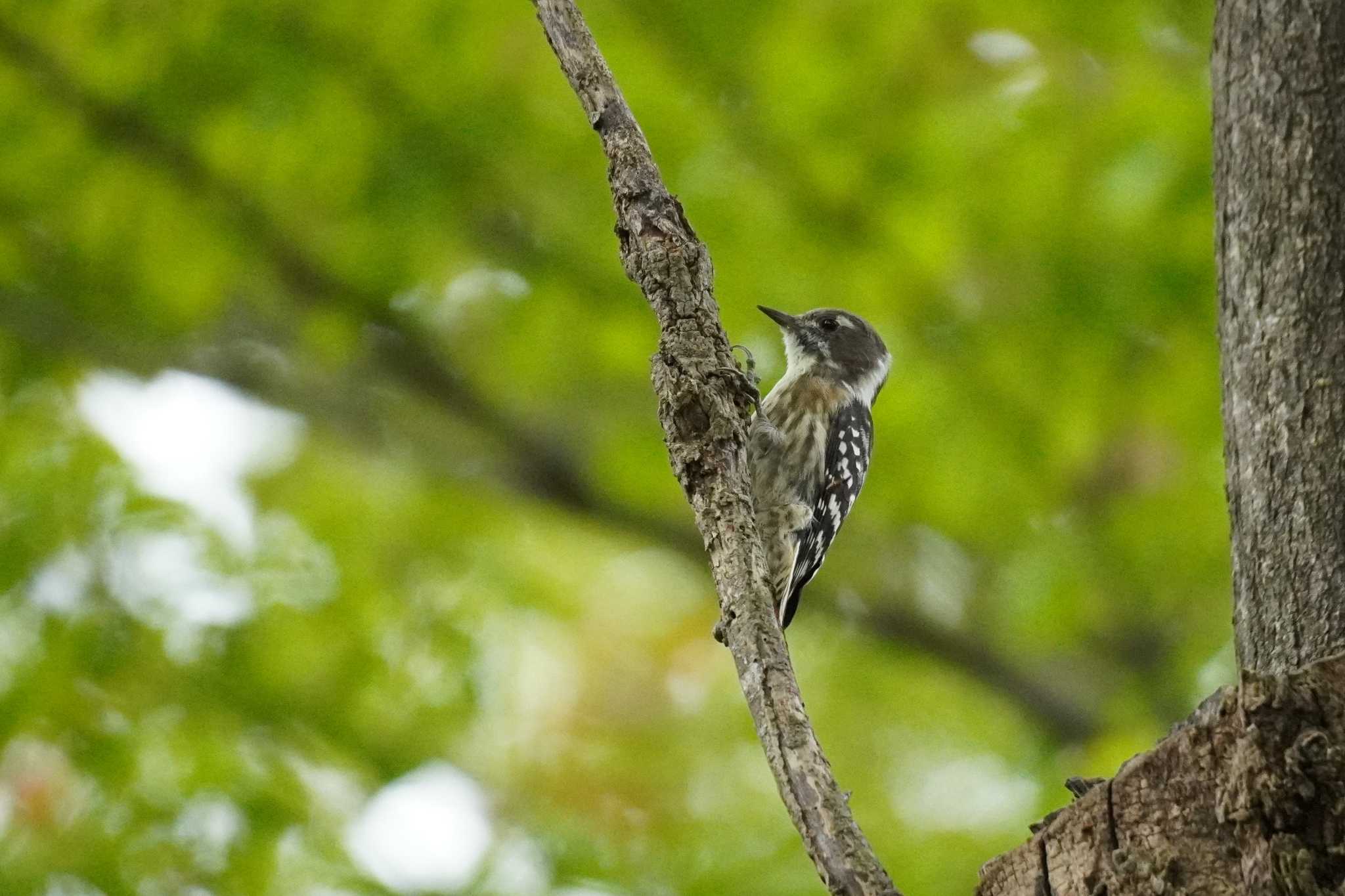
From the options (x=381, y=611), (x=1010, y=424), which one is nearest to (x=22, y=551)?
(x=381, y=611)

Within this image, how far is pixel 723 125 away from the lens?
669 cm

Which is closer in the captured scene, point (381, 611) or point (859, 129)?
point (859, 129)

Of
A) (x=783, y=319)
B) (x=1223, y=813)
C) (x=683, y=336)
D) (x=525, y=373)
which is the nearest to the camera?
(x=1223, y=813)

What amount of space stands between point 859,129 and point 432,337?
8.47 feet

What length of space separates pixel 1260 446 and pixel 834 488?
2.71 metres

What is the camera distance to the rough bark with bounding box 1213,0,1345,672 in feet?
9.29

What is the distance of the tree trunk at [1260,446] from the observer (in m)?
1.99

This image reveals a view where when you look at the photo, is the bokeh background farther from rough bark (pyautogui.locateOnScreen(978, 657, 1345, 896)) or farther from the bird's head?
rough bark (pyautogui.locateOnScreen(978, 657, 1345, 896))

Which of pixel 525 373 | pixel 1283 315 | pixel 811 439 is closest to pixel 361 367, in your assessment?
pixel 525 373

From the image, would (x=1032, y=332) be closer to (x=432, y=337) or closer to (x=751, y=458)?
(x=751, y=458)

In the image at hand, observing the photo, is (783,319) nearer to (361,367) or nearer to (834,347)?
(834,347)

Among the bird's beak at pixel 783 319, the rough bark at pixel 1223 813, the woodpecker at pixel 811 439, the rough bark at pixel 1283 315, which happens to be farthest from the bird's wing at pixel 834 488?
the rough bark at pixel 1223 813

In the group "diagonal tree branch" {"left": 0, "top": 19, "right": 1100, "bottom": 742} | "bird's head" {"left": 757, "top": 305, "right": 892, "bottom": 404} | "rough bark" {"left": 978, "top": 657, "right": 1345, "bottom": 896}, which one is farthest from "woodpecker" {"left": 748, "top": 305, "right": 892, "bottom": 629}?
"rough bark" {"left": 978, "top": 657, "right": 1345, "bottom": 896}

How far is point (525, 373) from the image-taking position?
23.4 ft
